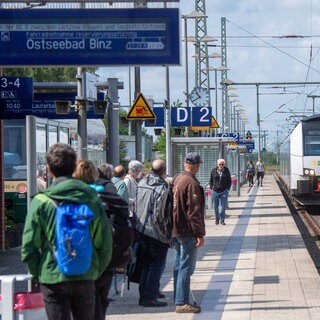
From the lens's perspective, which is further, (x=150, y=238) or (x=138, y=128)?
(x=138, y=128)

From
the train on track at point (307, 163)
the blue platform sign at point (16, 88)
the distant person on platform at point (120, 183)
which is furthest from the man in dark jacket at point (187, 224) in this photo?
the train on track at point (307, 163)

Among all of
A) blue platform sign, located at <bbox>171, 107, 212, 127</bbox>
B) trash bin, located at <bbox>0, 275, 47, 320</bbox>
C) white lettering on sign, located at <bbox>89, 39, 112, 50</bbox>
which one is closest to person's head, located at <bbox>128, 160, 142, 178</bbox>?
white lettering on sign, located at <bbox>89, 39, 112, 50</bbox>

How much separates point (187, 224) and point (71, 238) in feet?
14.1

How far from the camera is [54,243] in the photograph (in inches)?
256

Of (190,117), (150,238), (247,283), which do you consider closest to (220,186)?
(190,117)

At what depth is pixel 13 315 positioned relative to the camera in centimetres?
721

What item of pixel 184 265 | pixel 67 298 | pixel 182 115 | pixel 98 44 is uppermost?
pixel 98 44

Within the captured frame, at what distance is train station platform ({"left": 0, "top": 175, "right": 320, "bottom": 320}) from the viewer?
11.0 metres

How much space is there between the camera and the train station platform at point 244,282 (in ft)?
36.2

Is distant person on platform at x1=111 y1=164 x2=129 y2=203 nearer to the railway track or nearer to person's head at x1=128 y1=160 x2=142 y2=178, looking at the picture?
person's head at x1=128 y1=160 x2=142 y2=178

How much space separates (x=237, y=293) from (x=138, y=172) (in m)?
2.26

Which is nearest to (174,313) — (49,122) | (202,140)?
(49,122)

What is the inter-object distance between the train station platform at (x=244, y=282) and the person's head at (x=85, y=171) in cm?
322

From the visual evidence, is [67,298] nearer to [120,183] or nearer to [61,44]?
[61,44]
